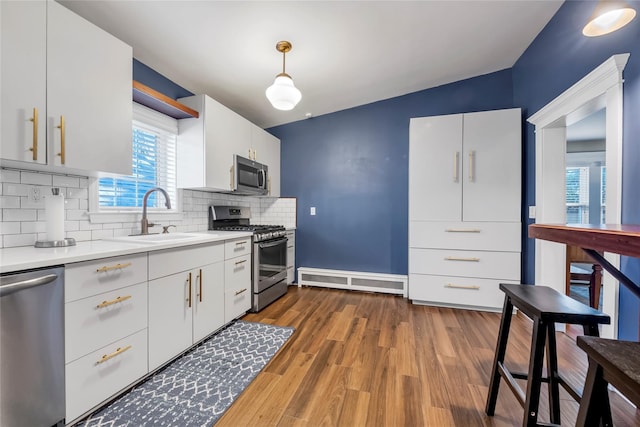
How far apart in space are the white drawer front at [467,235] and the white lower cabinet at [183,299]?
2.10 m

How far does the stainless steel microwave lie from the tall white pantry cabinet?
1820 millimetres

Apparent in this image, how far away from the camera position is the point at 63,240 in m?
1.55

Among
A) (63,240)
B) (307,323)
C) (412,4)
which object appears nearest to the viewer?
(63,240)

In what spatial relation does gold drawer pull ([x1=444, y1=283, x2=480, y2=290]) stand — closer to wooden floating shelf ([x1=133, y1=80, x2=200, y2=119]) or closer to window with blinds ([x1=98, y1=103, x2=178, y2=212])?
window with blinds ([x1=98, y1=103, x2=178, y2=212])

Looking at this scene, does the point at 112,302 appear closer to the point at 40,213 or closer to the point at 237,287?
the point at 40,213

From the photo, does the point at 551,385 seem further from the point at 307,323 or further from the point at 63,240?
the point at 63,240

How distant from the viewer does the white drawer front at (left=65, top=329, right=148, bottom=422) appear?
48.4 inches

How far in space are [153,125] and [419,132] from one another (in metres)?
2.68

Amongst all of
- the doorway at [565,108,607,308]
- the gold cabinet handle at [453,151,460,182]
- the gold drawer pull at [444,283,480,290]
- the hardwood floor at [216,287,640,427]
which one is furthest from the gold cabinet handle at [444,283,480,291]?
the doorway at [565,108,607,308]

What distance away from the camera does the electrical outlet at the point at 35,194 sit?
1.54m

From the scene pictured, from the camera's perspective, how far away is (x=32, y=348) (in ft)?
3.55

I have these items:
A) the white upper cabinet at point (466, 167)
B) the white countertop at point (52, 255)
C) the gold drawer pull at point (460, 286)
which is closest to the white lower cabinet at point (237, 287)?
the white countertop at point (52, 255)

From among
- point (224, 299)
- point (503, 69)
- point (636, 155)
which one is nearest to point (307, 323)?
point (224, 299)

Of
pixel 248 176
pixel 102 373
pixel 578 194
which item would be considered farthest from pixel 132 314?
pixel 578 194
